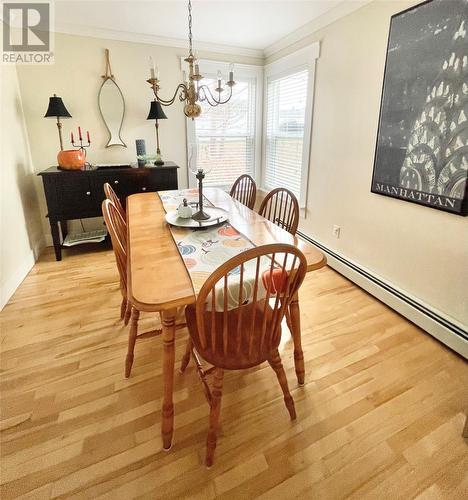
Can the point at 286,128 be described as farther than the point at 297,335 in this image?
Yes

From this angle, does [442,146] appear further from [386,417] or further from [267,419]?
[267,419]

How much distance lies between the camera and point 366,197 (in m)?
2.42

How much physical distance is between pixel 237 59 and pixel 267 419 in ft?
12.5

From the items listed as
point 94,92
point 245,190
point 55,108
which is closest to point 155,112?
point 94,92

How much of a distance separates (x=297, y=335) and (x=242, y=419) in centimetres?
48

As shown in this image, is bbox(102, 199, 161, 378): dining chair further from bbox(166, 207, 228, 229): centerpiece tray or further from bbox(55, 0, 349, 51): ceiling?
bbox(55, 0, 349, 51): ceiling

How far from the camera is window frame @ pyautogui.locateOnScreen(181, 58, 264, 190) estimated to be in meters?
3.44

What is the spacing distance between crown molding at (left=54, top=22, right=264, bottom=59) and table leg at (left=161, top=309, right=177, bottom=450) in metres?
3.22

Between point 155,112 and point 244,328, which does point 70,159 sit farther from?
point 244,328

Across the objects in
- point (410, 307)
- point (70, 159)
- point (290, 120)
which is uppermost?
point (290, 120)

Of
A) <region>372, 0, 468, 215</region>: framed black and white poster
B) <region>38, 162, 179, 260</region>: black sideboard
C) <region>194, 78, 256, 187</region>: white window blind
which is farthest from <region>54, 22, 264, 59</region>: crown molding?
<region>372, 0, 468, 215</region>: framed black and white poster

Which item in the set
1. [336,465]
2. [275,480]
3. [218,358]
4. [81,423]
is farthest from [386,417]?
[81,423]

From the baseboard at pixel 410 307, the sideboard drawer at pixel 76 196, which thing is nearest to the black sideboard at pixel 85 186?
the sideboard drawer at pixel 76 196

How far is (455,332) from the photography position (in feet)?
5.93
